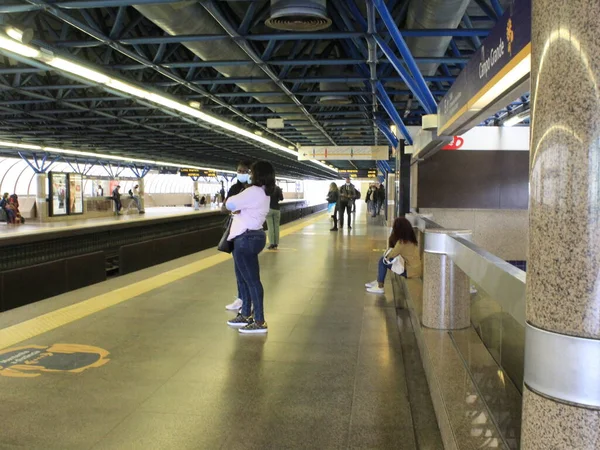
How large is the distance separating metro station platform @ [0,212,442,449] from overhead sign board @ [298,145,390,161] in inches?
597

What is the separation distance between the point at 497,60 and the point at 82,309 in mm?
5150

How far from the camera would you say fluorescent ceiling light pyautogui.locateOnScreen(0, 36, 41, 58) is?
295 inches

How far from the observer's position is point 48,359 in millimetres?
4598

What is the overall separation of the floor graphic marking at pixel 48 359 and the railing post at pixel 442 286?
283 cm

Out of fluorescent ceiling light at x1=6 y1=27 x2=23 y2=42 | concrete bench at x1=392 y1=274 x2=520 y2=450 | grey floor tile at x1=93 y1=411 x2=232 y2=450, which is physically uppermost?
fluorescent ceiling light at x1=6 y1=27 x2=23 y2=42

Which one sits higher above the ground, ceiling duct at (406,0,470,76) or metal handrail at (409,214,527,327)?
ceiling duct at (406,0,470,76)

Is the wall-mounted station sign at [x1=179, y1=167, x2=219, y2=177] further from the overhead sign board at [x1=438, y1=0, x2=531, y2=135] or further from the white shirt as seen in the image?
the white shirt

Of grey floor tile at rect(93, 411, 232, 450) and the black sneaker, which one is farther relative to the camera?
the black sneaker


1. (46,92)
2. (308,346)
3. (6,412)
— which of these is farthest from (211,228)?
(6,412)

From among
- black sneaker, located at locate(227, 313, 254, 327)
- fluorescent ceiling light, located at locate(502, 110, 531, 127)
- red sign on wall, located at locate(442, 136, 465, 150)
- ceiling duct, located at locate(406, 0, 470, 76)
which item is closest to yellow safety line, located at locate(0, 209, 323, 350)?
black sneaker, located at locate(227, 313, 254, 327)

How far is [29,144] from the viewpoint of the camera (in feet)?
97.7

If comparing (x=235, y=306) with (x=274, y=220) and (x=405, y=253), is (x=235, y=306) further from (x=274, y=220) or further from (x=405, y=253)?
(x=274, y=220)

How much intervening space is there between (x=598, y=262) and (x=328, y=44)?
35.2ft

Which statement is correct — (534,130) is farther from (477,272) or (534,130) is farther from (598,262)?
(477,272)
